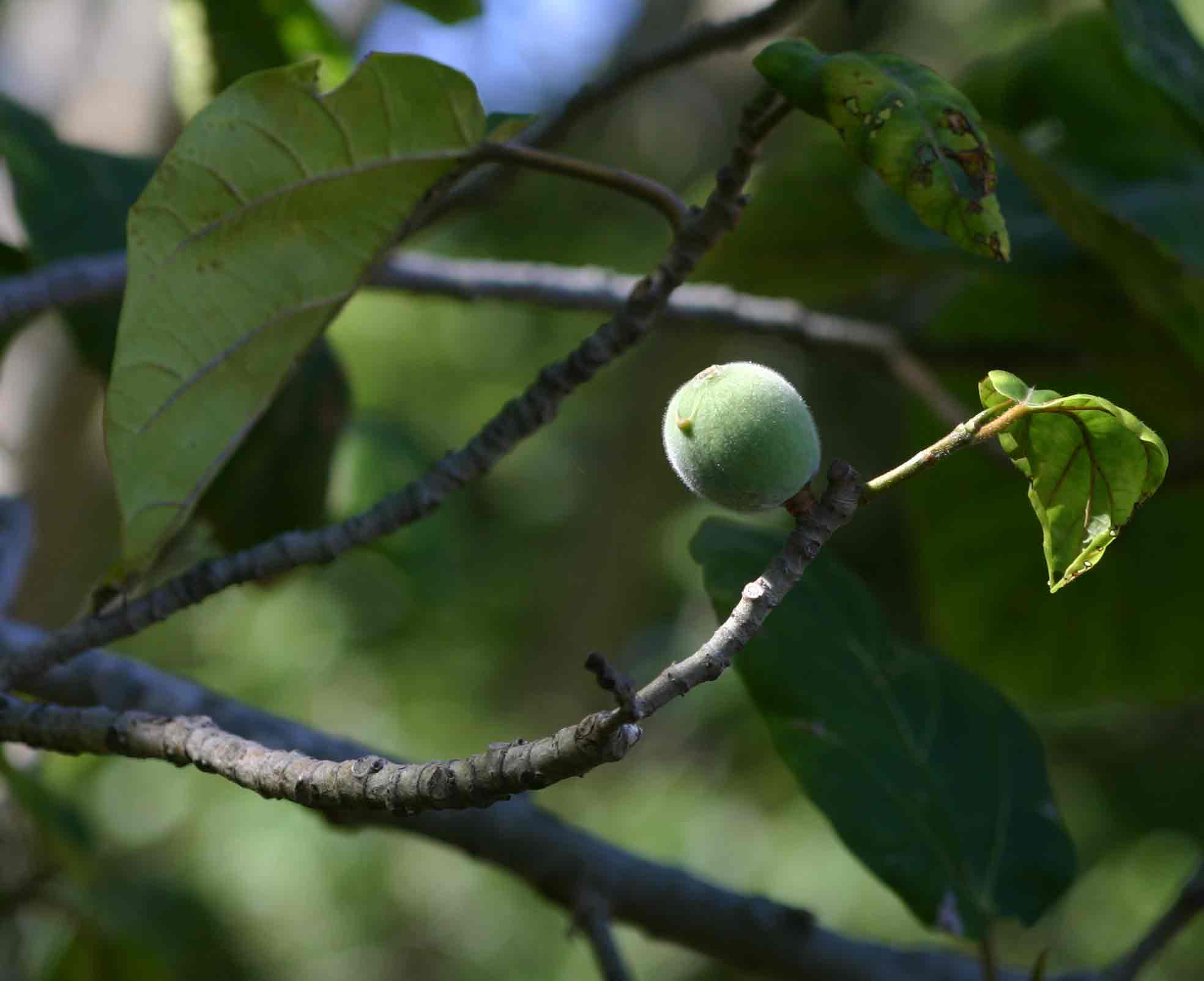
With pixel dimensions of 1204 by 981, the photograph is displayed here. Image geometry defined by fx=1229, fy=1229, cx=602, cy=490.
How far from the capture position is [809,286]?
71.6 inches

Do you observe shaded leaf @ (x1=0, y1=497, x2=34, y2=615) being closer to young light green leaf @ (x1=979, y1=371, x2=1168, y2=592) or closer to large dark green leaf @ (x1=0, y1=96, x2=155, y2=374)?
large dark green leaf @ (x1=0, y1=96, x2=155, y2=374)

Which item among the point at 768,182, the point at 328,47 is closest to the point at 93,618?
the point at 328,47

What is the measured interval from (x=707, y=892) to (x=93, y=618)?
2.06ft

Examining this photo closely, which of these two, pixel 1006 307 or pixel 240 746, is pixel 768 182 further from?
pixel 240 746

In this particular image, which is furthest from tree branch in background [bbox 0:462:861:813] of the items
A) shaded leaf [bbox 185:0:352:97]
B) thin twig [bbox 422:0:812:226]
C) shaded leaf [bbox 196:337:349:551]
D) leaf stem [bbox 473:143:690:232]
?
shaded leaf [bbox 185:0:352:97]

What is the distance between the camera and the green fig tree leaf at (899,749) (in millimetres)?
977

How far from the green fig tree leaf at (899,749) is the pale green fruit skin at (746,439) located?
0.70 ft

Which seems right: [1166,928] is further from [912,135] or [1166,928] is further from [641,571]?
[641,571]

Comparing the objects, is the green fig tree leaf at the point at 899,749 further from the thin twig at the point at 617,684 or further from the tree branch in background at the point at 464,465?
the thin twig at the point at 617,684

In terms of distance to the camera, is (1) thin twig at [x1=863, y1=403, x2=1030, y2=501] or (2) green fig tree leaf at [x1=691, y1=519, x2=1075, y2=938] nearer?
(1) thin twig at [x1=863, y1=403, x2=1030, y2=501]

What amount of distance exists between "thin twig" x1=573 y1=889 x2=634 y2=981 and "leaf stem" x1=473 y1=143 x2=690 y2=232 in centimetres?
58

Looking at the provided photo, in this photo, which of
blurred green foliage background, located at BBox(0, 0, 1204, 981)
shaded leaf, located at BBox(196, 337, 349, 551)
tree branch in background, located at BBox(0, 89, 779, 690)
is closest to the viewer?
tree branch in background, located at BBox(0, 89, 779, 690)

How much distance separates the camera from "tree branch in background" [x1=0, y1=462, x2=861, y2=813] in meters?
0.54

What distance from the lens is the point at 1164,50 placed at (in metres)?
1.08
